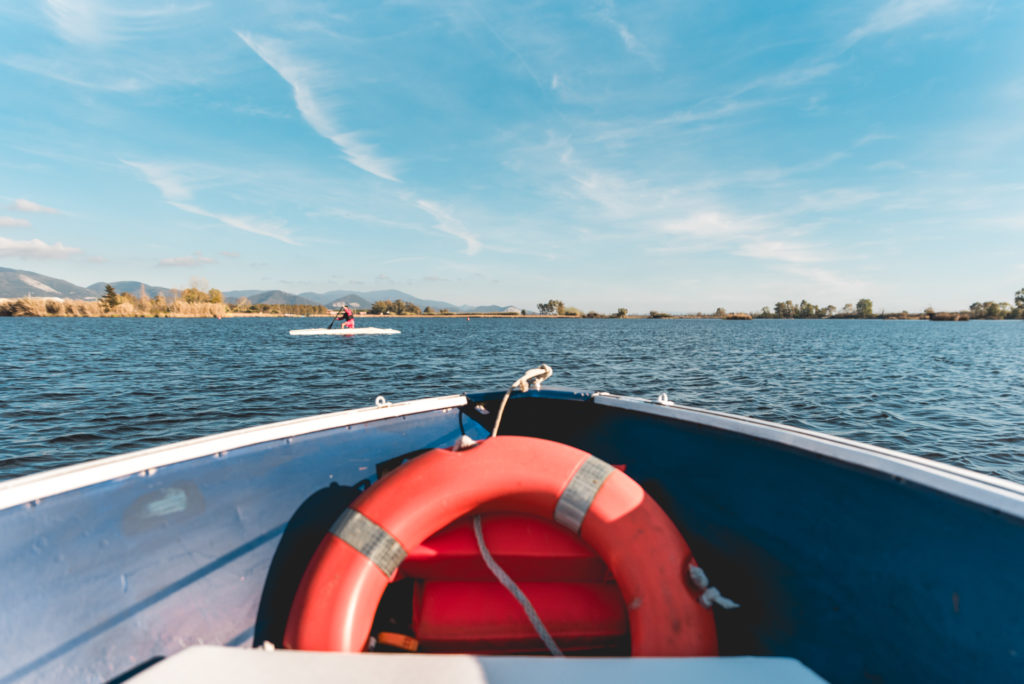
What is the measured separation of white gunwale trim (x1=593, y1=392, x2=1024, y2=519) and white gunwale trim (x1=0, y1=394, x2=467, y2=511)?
1721 millimetres

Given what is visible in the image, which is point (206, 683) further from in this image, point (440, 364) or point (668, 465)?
point (440, 364)

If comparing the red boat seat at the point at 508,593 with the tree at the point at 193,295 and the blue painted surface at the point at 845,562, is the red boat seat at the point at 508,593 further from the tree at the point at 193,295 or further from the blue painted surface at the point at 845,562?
the tree at the point at 193,295

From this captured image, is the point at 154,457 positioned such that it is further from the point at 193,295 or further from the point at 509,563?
the point at 193,295

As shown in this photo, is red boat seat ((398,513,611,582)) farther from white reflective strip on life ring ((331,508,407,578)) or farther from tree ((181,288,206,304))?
tree ((181,288,206,304))

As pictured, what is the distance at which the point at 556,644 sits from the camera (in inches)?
68.4

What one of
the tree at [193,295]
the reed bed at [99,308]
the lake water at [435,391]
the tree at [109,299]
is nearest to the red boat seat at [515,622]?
the lake water at [435,391]

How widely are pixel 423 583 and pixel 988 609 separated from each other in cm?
188

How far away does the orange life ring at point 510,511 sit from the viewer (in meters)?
1.55

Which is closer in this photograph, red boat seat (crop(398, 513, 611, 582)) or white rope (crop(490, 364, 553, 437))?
red boat seat (crop(398, 513, 611, 582))

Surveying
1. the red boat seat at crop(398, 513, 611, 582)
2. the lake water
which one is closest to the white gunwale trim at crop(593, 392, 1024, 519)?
the red boat seat at crop(398, 513, 611, 582)

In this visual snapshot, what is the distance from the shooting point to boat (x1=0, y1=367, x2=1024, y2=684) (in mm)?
1233

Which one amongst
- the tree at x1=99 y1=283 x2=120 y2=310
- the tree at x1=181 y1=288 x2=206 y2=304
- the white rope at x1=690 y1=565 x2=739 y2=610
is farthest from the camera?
the tree at x1=181 y1=288 x2=206 y2=304

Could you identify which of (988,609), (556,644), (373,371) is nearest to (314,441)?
(556,644)

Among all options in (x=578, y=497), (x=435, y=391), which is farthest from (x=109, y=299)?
(x=578, y=497)
